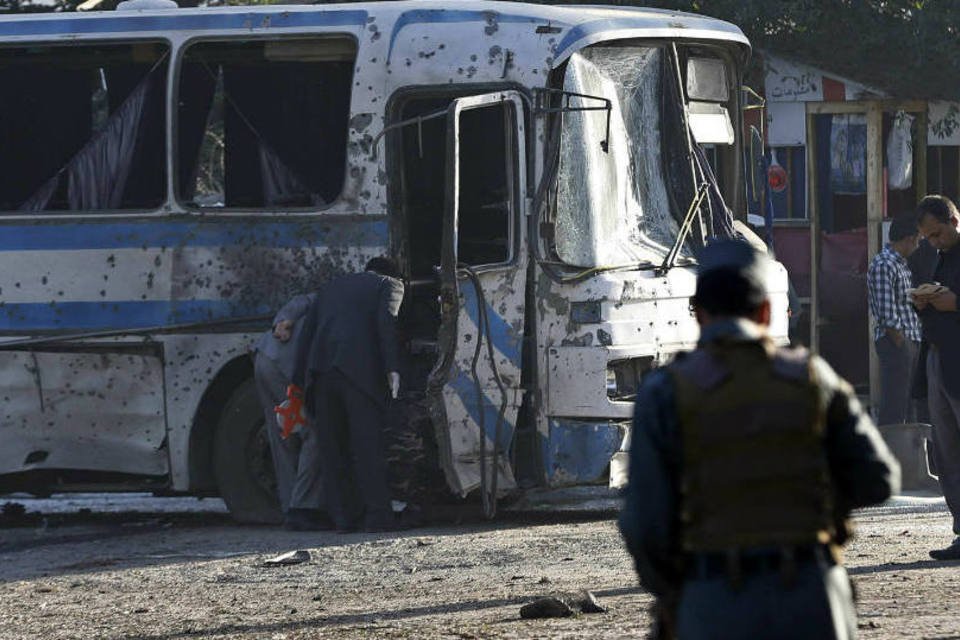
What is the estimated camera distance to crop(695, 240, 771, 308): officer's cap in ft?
14.0

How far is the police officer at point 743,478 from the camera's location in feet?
13.7

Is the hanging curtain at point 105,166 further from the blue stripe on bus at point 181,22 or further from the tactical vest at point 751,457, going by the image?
the tactical vest at point 751,457

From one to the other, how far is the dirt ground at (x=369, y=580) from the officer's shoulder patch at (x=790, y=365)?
350cm

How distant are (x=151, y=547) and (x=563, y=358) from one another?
244 centimetres

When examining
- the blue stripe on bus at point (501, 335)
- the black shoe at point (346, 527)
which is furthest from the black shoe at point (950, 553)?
the black shoe at point (346, 527)

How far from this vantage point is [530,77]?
11570 millimetres

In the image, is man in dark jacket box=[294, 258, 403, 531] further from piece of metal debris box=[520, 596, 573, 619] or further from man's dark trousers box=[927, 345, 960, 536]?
piece of metal debris box=[520, 596, 573, 619]

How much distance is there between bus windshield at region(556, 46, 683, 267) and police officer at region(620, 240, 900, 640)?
7.33 metres

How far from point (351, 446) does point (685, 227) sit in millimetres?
2260

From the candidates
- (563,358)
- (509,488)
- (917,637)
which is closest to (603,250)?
(563,358)

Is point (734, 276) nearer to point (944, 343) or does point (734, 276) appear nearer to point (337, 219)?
point (944, 343)

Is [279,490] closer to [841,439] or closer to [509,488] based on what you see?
[509,488]

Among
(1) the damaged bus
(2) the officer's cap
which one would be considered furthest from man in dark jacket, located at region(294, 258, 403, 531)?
(2) the officer's cap

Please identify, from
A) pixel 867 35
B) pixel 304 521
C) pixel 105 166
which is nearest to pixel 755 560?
pixel 304 521
